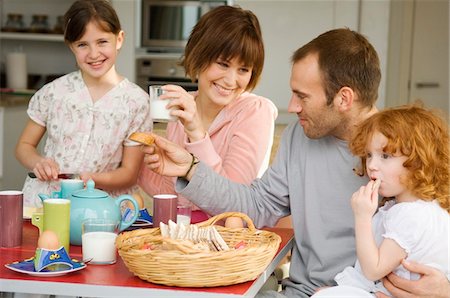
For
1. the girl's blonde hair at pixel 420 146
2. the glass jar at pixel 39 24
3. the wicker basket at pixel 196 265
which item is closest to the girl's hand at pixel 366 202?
the girl's blonde hair at pixel 420 146

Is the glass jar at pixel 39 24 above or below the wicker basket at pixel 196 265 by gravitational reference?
above

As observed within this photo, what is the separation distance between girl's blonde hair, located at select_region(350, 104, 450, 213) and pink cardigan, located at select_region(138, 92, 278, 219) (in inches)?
23.2

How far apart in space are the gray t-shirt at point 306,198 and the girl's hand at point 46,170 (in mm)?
416

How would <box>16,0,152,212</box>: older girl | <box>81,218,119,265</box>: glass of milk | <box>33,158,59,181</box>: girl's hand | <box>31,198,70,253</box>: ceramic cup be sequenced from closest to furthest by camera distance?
1. <box>81,218,119,265</box>: glass of milk
2. <box>31,198,70,253</box>: ceramic cup
3. <box>33,158,59,181</box>: girl's hand
4. <box>16,0,152,212</box>: older girl

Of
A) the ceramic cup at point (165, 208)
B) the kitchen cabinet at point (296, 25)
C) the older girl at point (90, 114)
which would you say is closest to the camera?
the ceramic cup at point (165, 208)

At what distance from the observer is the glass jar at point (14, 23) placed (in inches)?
225

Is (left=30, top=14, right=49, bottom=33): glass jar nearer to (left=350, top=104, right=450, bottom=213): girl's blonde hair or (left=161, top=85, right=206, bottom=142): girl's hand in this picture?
(left=161, top=85, right=206, bottom=142): girl's hand

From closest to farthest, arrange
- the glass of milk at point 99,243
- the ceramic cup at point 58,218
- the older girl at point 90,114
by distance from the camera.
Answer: the glass of milk at point 99,243 < the ceramic cup at point 58,218 < the older girl at point 90,114

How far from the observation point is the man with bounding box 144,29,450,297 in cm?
223

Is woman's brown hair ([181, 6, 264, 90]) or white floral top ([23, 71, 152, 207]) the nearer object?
woman's brown hair ([181, 6, 264, 90])

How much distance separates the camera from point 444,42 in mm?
6004

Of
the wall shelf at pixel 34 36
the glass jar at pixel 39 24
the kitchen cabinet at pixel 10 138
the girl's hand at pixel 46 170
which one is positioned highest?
the glass jar at pixel 39 24

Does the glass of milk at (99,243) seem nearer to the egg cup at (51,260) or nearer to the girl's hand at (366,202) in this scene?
the egg cup at (51,260)

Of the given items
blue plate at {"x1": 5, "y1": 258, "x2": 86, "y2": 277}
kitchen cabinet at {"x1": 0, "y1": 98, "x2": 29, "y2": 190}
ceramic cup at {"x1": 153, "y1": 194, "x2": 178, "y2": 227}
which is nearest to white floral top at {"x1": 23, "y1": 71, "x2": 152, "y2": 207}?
ceramic cup at {"x1": 153, "y1": 194, "x2": 178, "y2": 227}
